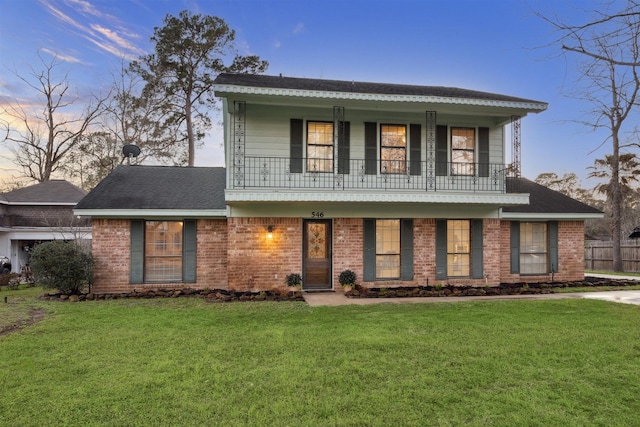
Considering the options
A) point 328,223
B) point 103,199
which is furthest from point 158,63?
point 328,223

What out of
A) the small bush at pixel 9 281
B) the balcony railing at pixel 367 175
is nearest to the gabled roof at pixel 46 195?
the small bush at pixel 9 281

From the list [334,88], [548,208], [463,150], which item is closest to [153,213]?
[334,88]

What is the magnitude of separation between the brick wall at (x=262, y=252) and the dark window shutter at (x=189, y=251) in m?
1.44

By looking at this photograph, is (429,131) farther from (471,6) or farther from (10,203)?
(10,203)

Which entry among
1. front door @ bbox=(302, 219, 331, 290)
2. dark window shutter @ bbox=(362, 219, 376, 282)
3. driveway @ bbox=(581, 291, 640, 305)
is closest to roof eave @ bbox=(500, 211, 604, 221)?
driveway @ bbox=(581, 291, 640, 305)

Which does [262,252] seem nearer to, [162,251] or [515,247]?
[162,251]

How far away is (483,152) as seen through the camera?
11.6 meters

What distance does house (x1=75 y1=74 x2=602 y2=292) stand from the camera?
10477mm

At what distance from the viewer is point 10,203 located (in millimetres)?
17500

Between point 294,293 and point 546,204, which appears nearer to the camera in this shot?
point 294,293

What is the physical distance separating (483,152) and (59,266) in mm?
12831

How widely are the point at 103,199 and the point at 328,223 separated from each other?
6.78 metres

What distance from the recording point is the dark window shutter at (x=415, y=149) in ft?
36.9

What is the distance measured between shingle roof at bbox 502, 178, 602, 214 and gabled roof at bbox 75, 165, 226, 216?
9822 mm
